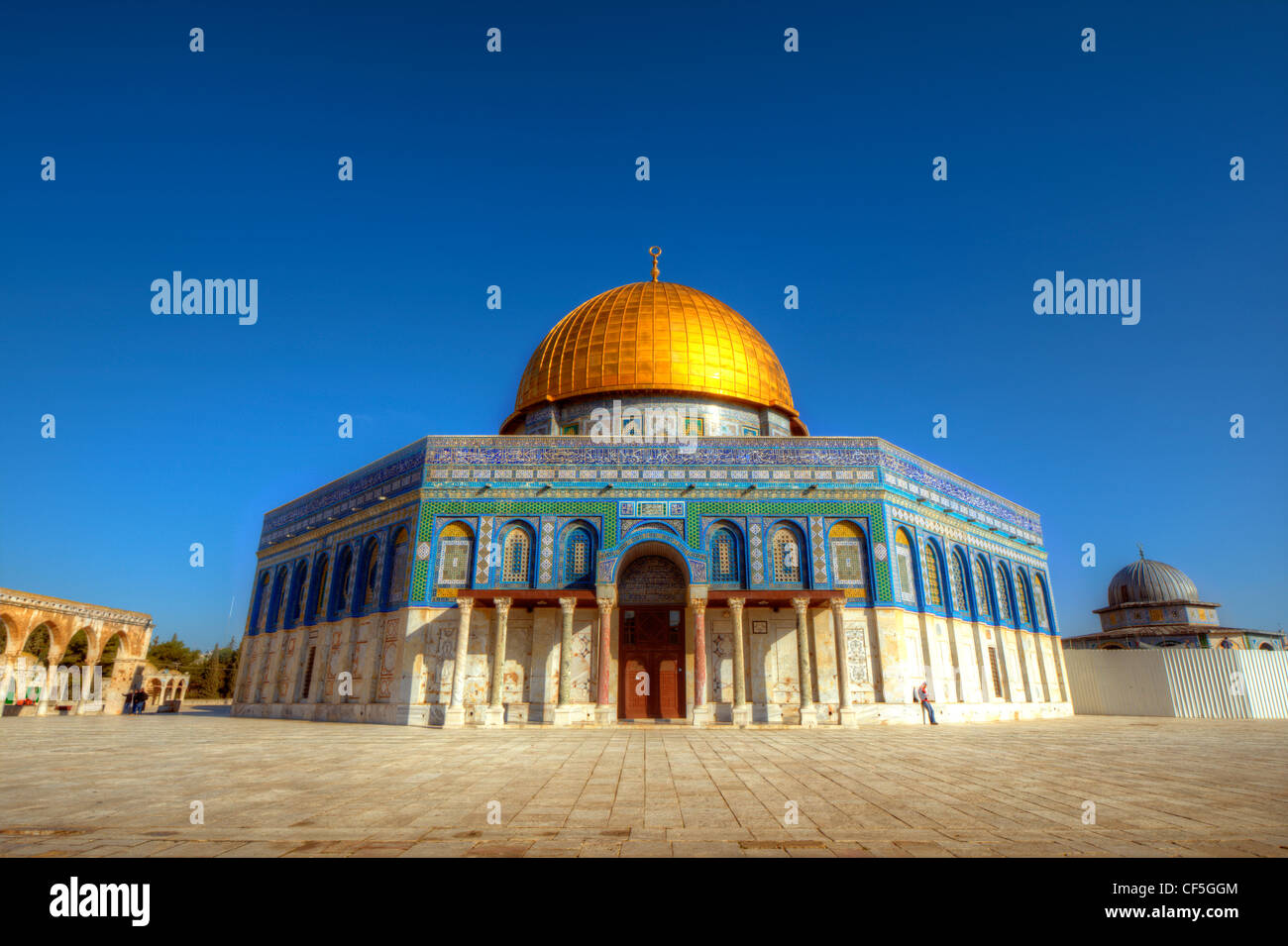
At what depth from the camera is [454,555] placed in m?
20.7

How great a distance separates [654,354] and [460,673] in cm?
1316

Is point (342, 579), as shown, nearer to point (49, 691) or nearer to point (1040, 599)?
point (49, 691)

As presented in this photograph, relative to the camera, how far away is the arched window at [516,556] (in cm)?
2042

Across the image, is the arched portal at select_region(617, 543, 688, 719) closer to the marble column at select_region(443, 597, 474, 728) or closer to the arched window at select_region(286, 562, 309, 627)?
the marble column at select_region(443, 597, 474, 728)

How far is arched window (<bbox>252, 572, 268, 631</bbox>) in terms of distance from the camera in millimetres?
28281

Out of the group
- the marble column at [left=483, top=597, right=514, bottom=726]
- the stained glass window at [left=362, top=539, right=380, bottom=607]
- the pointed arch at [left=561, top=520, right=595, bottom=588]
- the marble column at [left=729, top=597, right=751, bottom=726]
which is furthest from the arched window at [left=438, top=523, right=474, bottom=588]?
the marble column at [left=729, top=597, right=751, bottom=726]

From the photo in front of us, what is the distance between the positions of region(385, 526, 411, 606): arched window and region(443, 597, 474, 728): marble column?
108 inches

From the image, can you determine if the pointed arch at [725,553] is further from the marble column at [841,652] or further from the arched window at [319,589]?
the arched window at [319,589]

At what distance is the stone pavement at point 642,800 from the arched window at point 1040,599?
16.9 meters

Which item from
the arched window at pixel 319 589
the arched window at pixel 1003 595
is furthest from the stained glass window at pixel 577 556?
the arched window at pixel 1003 595

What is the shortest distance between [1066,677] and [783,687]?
631 inches

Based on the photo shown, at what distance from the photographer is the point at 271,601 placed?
27844mm
